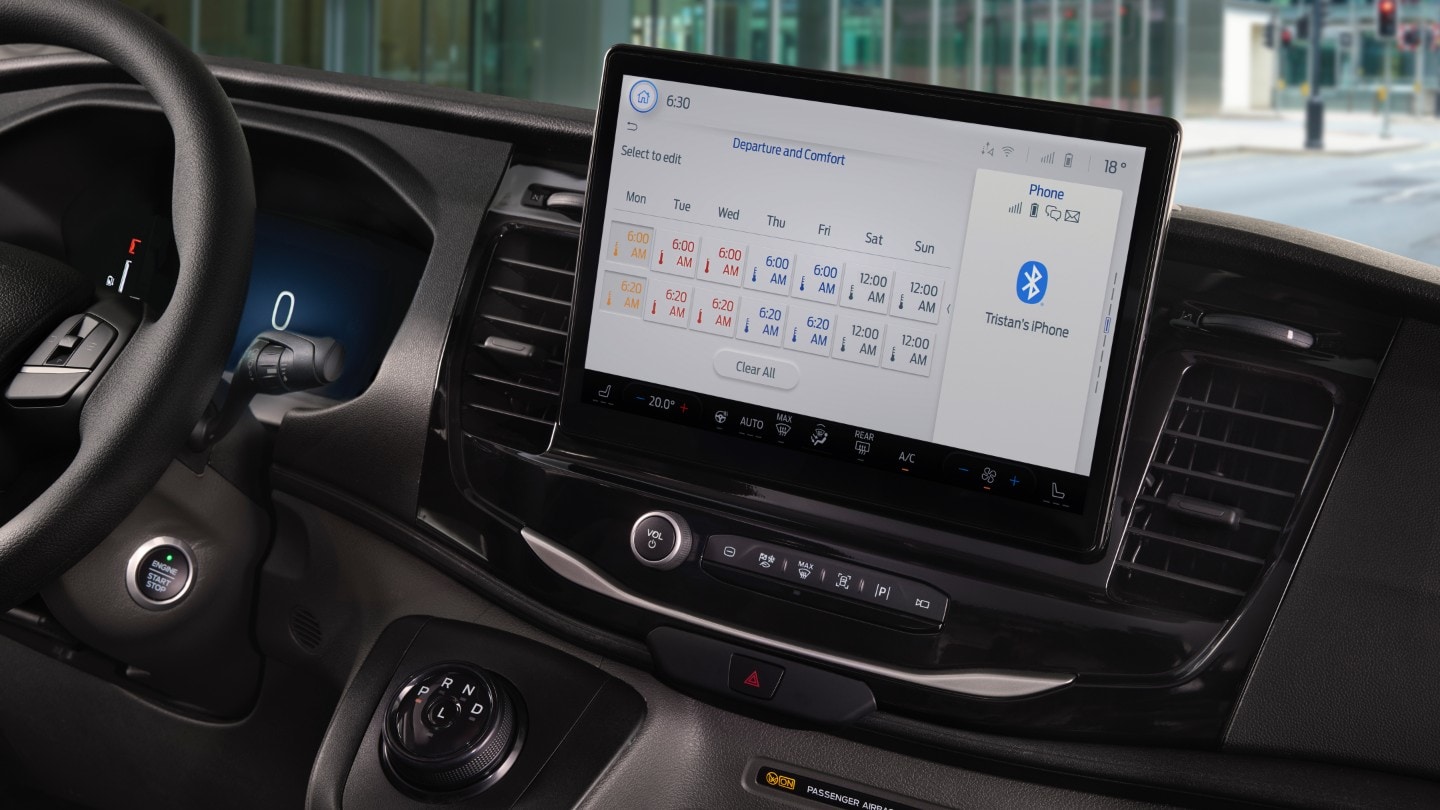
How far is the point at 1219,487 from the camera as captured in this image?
3.05 ft

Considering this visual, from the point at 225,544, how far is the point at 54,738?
1.26ft

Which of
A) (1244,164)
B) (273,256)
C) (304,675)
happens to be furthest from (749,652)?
(1244,164)

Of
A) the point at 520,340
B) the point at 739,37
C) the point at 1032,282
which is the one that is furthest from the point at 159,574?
the point at 739,37

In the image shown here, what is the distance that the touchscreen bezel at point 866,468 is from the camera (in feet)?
2.83

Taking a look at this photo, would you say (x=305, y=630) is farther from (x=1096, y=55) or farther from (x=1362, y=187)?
(x=1096, y=55)

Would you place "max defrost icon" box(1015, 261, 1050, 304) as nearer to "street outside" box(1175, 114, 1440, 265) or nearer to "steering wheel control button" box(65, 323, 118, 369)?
"street outside" box(1175, 114, 1440, 265)

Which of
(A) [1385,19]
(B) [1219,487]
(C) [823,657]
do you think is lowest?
(C) [823,657]

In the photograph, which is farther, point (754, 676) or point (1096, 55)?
A: point (1096, 55)

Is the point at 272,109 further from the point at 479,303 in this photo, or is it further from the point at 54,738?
the point at 54,738

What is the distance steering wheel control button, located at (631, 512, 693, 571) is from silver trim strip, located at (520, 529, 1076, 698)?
36mm

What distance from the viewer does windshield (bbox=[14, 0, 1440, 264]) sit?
1.85 metres

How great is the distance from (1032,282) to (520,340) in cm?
49

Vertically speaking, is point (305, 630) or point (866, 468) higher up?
point (866, 468)

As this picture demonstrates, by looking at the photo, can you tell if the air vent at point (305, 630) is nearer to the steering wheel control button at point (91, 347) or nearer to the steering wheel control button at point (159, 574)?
the steering wheel control button at point (159, 574)
